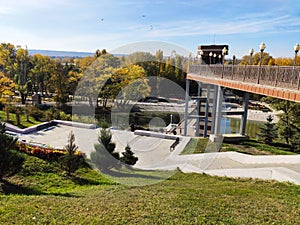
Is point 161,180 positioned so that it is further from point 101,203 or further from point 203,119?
point 203,119

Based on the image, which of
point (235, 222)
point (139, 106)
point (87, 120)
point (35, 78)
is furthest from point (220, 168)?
point (35, 78)

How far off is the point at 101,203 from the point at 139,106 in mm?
21929

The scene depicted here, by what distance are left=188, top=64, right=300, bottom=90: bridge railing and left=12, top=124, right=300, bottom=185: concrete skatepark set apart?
96.6 inches

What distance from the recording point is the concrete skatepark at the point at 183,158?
7273 millimetres

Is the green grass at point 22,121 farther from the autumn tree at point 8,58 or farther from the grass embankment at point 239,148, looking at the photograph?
the autumn tree at point 8,58

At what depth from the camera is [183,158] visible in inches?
377

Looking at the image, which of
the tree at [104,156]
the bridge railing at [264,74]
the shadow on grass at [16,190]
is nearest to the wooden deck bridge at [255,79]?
the bridge railing at [264,74]

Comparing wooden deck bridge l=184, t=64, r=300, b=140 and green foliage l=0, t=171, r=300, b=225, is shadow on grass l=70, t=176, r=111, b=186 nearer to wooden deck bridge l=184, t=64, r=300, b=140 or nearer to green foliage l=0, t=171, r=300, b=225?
green foliage l=0, t=171, r=300, b=225

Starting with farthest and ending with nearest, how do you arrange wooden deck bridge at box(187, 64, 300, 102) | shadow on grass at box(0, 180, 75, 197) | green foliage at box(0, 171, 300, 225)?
wooden deck bridge at box(187, 64, 300, 102) → shadow on grass at box(0, 180, 75, 197) → green foliage at box(0, 171, 300, 225)

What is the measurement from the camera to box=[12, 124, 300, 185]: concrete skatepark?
727 cm

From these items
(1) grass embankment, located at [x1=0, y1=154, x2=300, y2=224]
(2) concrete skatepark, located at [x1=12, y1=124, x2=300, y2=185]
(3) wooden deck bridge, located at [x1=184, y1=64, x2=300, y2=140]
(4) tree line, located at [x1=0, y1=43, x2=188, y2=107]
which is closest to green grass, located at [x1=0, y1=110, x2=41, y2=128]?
(2) concrete skatepark, located at [x1=12, y1=124, x2=300, y2=185]

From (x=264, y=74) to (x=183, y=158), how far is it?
4105mm

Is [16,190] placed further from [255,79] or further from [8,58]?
[8,58]

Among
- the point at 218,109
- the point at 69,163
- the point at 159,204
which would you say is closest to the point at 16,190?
the point at 69,163
